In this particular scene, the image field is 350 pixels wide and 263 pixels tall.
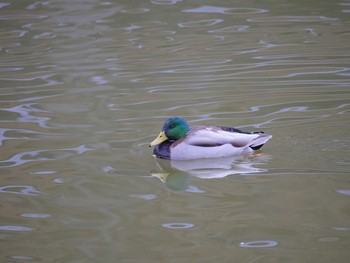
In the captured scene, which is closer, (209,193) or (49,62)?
(209,193)

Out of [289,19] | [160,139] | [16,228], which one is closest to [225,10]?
[289,19]

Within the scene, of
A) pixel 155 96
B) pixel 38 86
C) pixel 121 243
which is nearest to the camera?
pixel 121 243

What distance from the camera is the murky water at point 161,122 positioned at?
21.4 ft

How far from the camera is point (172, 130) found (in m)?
8.84

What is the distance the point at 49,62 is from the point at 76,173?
17.3 feet

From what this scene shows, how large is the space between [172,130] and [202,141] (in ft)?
1.39

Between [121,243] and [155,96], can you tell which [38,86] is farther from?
[121,243]

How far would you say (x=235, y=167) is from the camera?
830cm

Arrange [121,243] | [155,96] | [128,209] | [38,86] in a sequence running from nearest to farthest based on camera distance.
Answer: [121,243] → [128,209] → [155,96] → [38,86]

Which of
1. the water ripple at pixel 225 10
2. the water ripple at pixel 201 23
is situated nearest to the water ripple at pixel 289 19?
the water ripple at pixel 225 10

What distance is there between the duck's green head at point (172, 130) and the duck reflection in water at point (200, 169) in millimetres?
253

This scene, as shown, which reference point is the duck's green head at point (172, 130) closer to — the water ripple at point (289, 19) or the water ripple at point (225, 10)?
the water ripple at point (289, 19)

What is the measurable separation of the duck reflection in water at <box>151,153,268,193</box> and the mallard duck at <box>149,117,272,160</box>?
0.25 feet

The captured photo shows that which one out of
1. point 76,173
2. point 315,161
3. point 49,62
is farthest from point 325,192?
point 49,62
